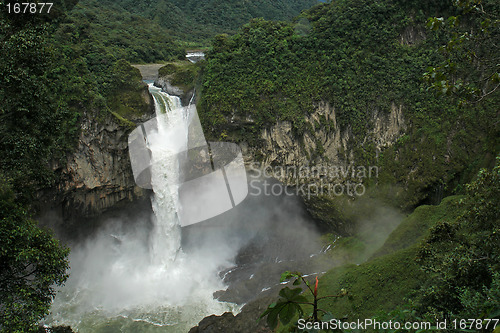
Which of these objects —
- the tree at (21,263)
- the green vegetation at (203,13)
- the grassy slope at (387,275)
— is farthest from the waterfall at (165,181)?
the green vegetation at (203,13)

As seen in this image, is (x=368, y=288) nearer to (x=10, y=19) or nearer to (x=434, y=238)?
(x=434, y=238)

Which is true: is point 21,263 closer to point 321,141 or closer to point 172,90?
point 172,90

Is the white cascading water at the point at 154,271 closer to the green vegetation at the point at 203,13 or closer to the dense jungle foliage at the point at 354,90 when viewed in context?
the dense jungle foliage at the point at 354,90

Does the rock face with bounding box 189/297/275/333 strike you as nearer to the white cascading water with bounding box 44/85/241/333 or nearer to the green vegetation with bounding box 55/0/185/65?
the white cascading water with bounding box 44/85/241/333

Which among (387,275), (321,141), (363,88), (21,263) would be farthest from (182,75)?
(387,275)

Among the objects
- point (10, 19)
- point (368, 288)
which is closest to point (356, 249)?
point (368, 288)
